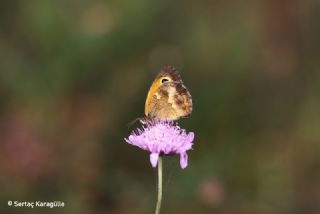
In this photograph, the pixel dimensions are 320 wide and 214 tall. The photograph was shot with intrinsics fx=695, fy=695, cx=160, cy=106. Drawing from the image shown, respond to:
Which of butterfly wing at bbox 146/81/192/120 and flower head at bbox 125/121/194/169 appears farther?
butterfly wing at bbox 146/81/192/120

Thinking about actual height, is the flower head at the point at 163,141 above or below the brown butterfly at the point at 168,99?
below

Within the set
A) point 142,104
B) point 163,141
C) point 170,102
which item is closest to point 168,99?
point 170,102

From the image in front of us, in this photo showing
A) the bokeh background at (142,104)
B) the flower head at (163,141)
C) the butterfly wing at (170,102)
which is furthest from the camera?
the bokeh background at (142,104)

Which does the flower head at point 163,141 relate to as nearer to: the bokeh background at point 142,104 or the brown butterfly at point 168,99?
the brown butterfly at point 168,99

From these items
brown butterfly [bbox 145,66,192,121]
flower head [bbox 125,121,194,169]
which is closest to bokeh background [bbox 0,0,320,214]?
brown butterfly [bbox 145,66,192,121]

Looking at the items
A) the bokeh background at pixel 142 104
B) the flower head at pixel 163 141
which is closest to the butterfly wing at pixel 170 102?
the flower head at pixel 163 141

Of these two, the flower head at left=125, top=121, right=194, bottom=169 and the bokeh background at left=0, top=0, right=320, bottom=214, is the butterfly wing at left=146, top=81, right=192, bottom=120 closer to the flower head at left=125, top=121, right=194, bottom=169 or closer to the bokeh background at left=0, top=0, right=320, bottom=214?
the flower head at left=125, top=121, right=194, bottom=169
